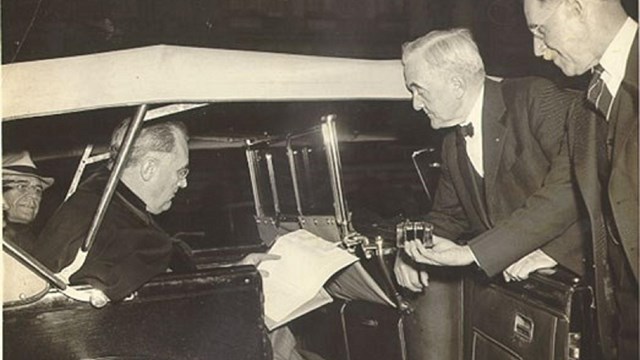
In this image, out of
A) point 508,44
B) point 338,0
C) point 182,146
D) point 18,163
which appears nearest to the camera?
point 182,146

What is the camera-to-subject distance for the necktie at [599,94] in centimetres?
137

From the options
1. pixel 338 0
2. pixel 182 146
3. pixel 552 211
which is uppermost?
pixel 338 0

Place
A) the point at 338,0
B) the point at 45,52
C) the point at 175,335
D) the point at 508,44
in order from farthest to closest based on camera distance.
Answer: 1. the point at 338,0
2. the point at 45,52
3. the point at 508,44
4. the point at 175,335

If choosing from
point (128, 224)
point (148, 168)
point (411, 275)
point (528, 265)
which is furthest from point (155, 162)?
point (528, 265)

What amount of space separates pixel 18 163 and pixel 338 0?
3.19 metres

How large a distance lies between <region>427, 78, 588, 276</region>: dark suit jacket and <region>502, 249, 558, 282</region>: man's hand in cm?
2

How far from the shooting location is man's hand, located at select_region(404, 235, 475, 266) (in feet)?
5.18

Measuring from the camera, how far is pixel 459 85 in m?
1.73

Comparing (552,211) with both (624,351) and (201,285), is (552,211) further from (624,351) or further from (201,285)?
(201,285)

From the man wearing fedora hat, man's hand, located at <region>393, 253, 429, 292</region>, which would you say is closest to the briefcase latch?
man's hand, located at <region>393, 253, 429, 292</region>

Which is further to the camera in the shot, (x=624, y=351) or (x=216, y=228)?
(x=216, y=228)

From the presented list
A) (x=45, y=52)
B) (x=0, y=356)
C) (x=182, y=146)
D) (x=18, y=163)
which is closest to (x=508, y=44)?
(x=182, y=146)

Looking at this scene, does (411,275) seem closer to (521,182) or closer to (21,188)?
(521,182)

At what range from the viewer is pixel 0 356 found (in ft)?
4.36
